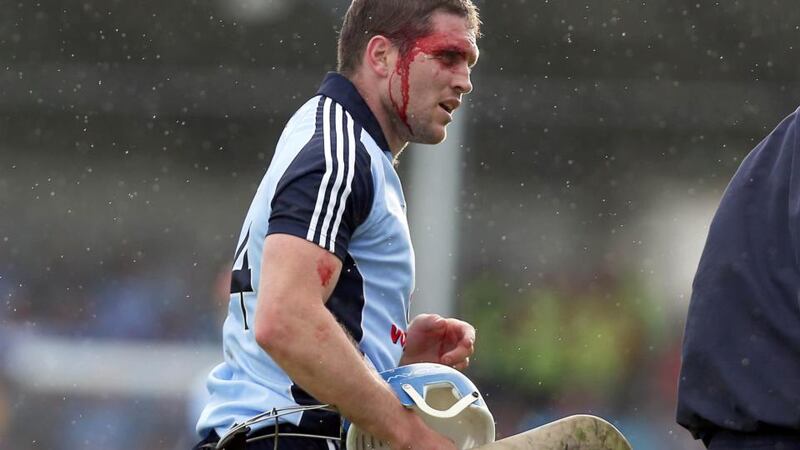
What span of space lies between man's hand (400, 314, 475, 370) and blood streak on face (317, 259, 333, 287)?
51 cm

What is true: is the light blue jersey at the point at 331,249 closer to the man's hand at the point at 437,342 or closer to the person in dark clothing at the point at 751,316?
the man's hand at the point at 437,342

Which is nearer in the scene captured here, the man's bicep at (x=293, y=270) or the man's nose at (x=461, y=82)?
the man's bicep at (x=293, y=270)

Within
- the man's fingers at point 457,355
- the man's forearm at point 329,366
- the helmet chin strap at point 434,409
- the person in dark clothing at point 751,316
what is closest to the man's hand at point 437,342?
the man's fingers at point 457,355

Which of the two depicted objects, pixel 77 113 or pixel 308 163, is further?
pixel 77 113

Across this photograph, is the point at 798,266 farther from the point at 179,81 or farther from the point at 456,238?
the point at 179,81

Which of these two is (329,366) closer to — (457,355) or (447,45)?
(457,355)

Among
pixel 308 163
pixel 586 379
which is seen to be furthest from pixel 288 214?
pixel 586 379

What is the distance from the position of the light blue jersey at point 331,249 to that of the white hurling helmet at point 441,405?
0.25 feet

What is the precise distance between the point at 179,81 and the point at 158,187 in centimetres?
71

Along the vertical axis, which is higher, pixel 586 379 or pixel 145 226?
pixel 145 226

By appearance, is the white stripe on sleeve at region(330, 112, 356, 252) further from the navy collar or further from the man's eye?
the man's eye

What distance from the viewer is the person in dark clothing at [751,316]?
71.4 inches

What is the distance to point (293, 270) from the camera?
2.09 metres

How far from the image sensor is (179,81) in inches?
321
